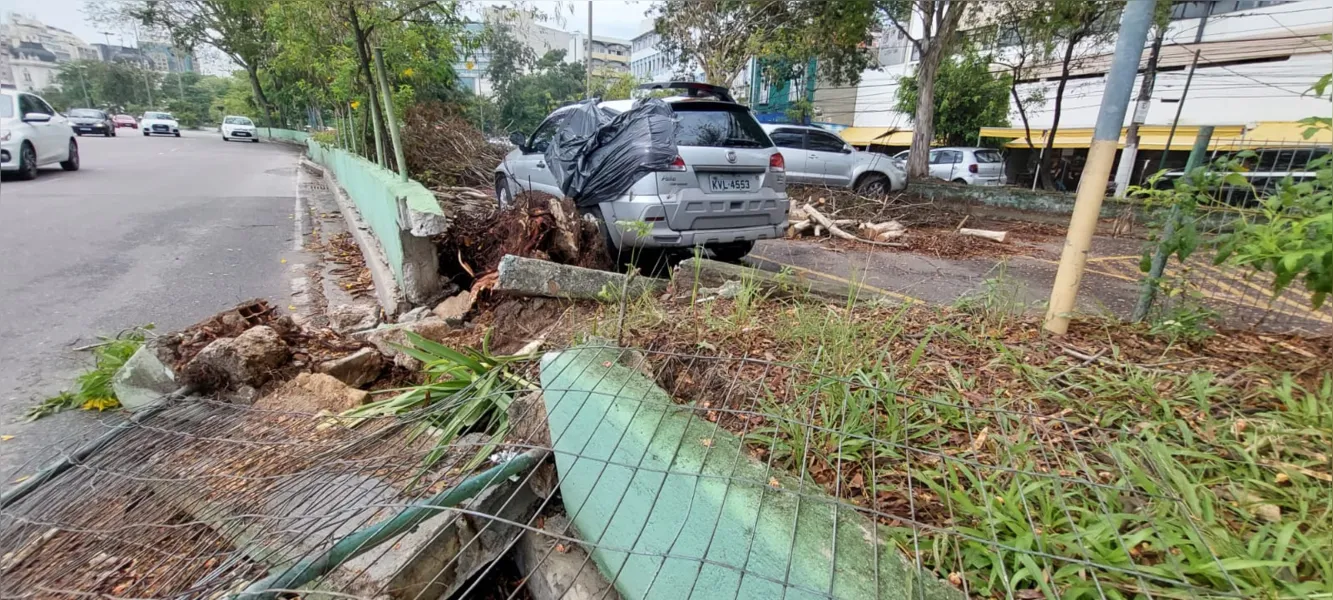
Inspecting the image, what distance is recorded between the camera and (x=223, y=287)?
5.08 metres

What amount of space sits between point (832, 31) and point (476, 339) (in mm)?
10780

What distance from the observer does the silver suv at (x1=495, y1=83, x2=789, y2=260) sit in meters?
4.65

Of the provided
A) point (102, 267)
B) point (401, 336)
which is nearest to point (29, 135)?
point (102, 267)

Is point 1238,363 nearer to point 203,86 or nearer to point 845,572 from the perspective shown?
point 845,572

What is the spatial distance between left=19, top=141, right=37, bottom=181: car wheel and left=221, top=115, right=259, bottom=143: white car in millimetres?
20661

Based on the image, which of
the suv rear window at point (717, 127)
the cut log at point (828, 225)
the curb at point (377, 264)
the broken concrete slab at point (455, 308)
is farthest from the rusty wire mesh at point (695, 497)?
the cut log at point (828, 225)

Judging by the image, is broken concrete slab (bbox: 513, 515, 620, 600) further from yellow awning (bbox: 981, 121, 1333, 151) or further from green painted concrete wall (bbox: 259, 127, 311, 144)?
green painted concrete wall (bbox: 259, 127, 311, 144)

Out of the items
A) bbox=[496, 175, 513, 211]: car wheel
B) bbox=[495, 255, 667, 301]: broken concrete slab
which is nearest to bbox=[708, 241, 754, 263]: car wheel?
bbox=[495, 255, 667, 301]: broken concrete slab

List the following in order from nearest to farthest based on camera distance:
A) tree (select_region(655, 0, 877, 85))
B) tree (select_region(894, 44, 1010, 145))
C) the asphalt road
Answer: the asphalt road → tree (select_region(655, 0, 877, 85)) → tree (select_region(894, 44, 1010, 145))

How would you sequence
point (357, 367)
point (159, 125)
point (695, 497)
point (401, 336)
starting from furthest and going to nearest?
point (159, 125)
point (401, 336)
point (357, 367)
point (695, 497)

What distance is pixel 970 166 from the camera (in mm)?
16703

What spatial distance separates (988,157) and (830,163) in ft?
28.5

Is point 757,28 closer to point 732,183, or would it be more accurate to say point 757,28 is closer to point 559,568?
point 732,183

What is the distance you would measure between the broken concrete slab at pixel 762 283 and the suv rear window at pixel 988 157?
15432 mm
